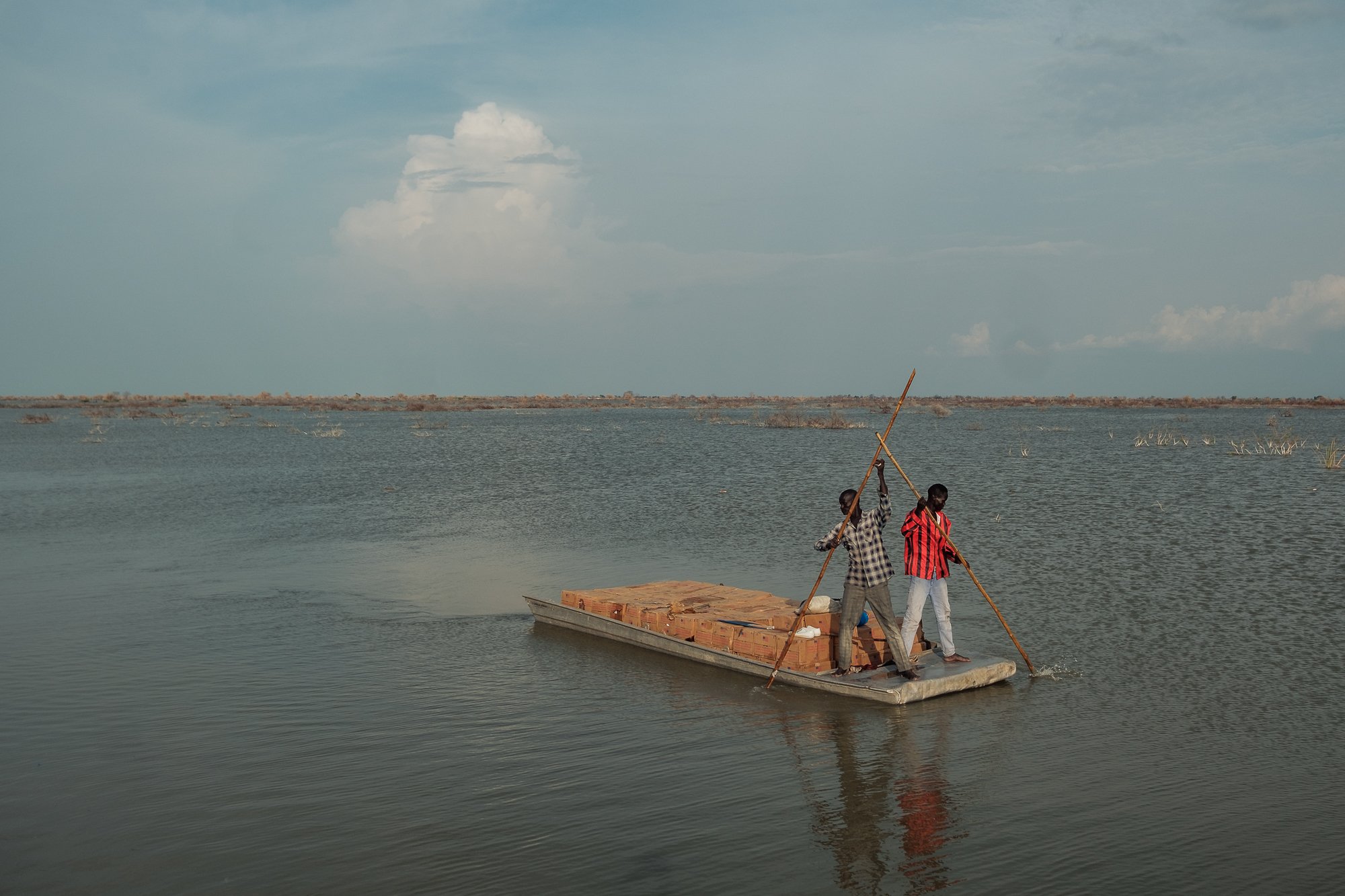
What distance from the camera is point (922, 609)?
9789 millimetres

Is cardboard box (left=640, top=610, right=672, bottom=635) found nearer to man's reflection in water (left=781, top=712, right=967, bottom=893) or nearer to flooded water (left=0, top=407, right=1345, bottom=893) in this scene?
flooded water (left=0, top=407, right=1345, bottom=893)

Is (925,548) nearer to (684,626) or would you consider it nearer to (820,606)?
(820,606)

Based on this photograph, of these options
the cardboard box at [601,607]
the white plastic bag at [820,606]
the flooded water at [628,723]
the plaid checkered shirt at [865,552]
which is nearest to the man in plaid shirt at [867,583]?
the plaid checkered shirt at [865,552]

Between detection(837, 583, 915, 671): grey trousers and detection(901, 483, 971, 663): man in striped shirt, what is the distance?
106 millimetres

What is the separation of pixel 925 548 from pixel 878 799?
125 inches

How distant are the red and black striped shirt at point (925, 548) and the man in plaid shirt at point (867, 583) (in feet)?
0.97

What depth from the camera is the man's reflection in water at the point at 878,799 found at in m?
6.05

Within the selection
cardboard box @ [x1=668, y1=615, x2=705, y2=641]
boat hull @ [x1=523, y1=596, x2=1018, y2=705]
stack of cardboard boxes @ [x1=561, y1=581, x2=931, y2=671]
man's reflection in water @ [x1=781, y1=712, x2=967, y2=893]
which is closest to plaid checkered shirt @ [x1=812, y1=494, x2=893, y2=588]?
stack of cardboard boxes @ [x1=561, y1=581, x2=931, y2=671]

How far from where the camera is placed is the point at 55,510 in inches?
927

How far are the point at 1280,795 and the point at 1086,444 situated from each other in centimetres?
4007

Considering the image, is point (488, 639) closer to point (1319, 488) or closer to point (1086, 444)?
point (1319, 488)

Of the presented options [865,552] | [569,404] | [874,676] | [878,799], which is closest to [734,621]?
[874,676]

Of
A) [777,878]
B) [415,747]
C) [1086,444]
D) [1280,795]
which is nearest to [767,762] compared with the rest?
[777,878]

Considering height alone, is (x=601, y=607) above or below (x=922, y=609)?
below
